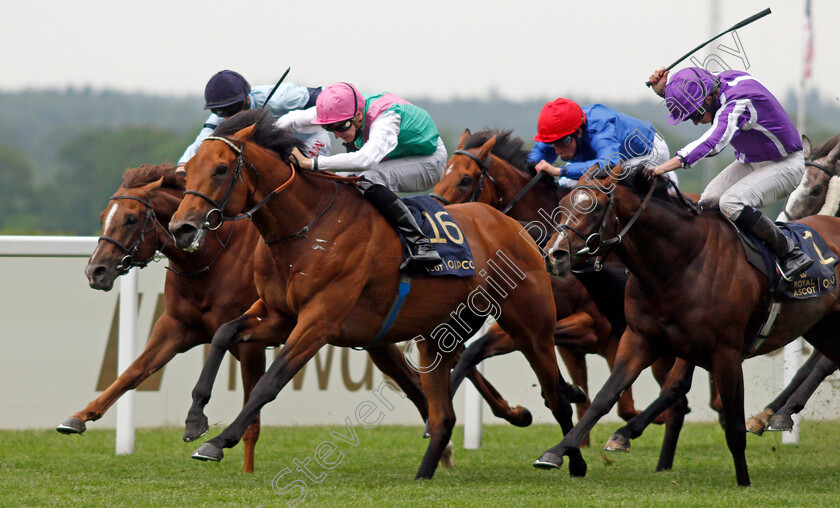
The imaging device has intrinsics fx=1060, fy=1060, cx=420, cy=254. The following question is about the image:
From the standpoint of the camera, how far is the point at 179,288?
5.74 metres

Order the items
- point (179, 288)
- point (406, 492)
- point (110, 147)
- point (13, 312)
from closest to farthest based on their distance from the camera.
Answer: point (406, 492) < point (179, 288) < point (13, 312) < point (110, 147)

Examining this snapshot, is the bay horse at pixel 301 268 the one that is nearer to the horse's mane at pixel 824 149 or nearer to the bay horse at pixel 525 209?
the bay horse at pixel 525 209

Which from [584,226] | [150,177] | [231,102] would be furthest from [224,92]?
[584,226]

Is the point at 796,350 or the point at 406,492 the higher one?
the point at 406,492

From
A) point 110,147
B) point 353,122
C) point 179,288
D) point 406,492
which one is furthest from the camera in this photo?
point 110,147

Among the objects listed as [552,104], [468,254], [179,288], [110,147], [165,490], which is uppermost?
[552,104]

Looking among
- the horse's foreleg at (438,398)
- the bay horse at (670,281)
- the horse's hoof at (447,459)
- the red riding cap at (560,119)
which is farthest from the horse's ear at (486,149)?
the horse's hoof at (447,459)

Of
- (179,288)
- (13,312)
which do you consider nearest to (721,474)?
(179,288)

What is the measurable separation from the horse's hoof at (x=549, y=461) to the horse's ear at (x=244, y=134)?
1939mm

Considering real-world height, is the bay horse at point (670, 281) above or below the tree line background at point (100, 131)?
above

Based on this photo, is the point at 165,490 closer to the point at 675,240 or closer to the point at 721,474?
the point at 675,240

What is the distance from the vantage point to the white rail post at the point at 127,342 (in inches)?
265

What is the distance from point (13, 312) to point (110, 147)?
14.3 metres

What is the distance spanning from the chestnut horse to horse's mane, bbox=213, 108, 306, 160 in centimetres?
Result: 99
